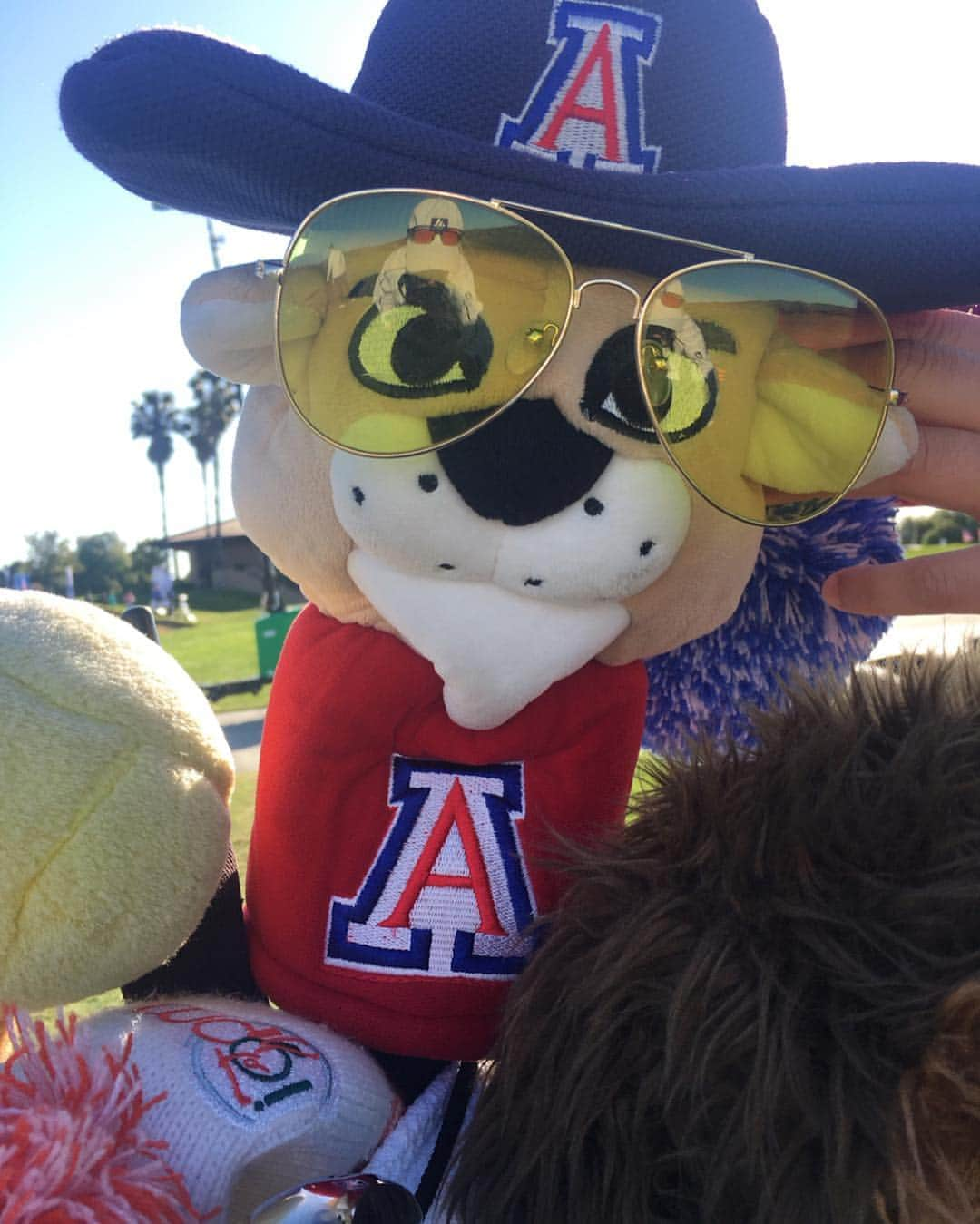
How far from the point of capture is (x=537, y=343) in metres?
0.66

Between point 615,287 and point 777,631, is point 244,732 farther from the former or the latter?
point 615,287

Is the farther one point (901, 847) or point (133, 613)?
point (133, 613)

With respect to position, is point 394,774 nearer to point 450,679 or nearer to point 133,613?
point 450,679

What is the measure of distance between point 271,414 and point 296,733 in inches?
10.5

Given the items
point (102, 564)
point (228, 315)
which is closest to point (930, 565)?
point (228, 315)

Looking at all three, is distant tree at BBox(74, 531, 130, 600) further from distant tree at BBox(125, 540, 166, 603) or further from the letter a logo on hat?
the letter a logo on hat

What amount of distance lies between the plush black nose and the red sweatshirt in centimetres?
15

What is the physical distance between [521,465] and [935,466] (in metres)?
0.37

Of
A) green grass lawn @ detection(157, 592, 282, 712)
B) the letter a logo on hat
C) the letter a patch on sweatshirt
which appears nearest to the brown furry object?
the letter a patch on sweatshirt

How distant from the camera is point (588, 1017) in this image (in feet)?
1.94

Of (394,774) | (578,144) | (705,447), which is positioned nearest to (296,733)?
(394,774)

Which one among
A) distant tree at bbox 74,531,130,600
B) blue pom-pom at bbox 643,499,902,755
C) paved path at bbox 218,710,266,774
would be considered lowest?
distant tree at bbox 74,531,130,600

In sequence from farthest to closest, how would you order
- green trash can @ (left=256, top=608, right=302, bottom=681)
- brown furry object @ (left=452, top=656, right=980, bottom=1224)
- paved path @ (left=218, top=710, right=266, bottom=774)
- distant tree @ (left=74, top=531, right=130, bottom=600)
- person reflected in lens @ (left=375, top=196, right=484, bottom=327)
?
distant tree @ (left=74, top=531, right=130, bottom=600), green trash can @ (left=256, top=608, right=302, bottom=681), paved path @ (left=218, top=710, right=266, bottom=774), person reflected in lens @ (left=375, top=196, right=484, bottom=327), brown furry object @ (left=452, top=656, right=980, bottom=1224)

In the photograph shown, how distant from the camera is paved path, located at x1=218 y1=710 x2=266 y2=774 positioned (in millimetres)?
4078
